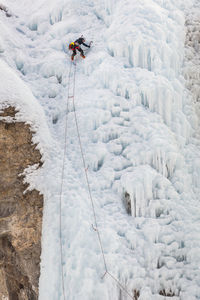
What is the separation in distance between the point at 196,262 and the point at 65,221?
2423mm

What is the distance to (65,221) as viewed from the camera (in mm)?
4660

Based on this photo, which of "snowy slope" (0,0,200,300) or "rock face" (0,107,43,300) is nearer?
"snowy slope" (0,0,200,300)

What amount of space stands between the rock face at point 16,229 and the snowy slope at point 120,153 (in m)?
0.22

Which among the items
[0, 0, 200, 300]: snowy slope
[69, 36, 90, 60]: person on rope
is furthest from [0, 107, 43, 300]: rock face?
[69, 36, 90, 60]: person on rope

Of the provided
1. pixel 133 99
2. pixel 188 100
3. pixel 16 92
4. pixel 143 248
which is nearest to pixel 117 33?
pixel 133 99

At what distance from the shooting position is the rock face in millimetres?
4469

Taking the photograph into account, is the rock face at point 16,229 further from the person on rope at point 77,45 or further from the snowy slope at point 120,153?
the person on rope at point 77,45

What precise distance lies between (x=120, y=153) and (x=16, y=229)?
2.53 m

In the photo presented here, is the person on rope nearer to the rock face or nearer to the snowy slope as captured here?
the snowy slope

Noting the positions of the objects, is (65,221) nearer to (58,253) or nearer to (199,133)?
(58,253)

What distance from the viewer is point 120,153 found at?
532 cm

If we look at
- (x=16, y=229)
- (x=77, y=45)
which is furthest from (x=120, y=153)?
(x=77, y=45)

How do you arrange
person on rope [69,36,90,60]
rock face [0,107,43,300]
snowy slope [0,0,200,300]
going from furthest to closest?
person on rope [69,36,90,60]
rock face [0,107,43,300]
snowy slope [0,0,200,300]

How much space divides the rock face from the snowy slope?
221 mm
